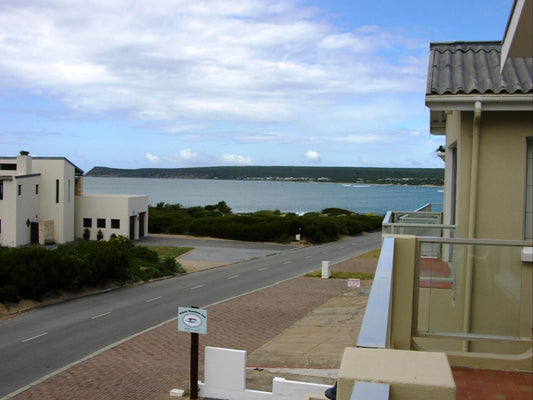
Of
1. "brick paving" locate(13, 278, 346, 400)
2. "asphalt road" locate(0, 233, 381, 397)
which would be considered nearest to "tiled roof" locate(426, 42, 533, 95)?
"brick paving" locate(13, 278, 346, 400)

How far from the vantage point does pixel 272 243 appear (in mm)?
53156

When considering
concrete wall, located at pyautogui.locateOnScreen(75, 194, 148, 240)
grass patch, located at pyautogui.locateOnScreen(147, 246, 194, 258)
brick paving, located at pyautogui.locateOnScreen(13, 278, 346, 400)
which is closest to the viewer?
brick paving, located at pyautogui.locateOnScreen(13, 278, 346, 400)

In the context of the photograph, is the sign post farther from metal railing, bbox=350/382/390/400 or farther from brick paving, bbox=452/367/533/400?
metal railing, bbox=350/382/390/400

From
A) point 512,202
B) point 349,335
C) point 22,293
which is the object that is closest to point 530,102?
point 512,202

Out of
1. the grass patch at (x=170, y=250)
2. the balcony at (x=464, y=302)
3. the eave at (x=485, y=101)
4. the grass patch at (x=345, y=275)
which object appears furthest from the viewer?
the grass patch at (x=170, y=250)

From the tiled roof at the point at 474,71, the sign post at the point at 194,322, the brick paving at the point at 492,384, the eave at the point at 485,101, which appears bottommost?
the sign post at the point at 194,322

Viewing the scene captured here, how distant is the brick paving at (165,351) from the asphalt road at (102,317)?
30.0 inches

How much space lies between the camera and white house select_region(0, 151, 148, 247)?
38.3 metres

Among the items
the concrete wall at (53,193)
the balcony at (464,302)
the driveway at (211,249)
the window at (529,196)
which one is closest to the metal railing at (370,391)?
the balcony at (464,302)

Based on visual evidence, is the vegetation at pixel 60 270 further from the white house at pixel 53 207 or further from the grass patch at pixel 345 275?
the white house at pixel 53 207

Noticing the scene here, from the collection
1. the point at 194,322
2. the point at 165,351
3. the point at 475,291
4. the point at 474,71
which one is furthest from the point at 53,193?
the point at 475,291

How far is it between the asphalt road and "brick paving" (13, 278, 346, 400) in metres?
0.76

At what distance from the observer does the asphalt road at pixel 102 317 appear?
49.1 ft

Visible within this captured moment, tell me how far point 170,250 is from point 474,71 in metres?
37.3
